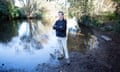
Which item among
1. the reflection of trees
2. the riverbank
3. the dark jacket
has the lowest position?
the reflection of trees

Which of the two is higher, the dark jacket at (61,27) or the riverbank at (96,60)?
the dark jacket at (61,27)

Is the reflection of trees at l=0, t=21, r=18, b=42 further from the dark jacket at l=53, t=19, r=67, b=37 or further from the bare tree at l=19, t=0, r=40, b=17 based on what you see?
the bare tree at l=19, t=0, r=40, b=17

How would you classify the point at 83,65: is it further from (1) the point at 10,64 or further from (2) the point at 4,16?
(2) the point at 4,16

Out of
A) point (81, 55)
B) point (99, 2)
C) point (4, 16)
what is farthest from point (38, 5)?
point (81, 55)

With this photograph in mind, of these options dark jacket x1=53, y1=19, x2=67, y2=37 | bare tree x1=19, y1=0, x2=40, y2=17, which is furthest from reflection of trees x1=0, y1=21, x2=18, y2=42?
bare tree x1=19, y1=0, x2=40, y2=17

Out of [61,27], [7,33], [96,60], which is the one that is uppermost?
[61,27]

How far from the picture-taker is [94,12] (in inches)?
945

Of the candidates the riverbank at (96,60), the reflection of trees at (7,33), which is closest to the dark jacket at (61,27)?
the riverbank at (96,60)

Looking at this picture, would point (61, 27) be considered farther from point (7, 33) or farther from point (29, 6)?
point (29, 6)

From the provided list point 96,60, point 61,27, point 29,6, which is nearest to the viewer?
point 61,27

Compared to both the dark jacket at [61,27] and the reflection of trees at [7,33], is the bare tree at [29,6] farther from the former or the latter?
the dark jacket at [61,27]

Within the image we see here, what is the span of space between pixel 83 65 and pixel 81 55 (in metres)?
1.85

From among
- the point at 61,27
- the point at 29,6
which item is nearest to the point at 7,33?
the point at 61,27

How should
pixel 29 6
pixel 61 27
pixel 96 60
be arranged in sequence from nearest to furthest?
1. pixel 61 27
2. pixel 96 60
3. pixel 29 6
